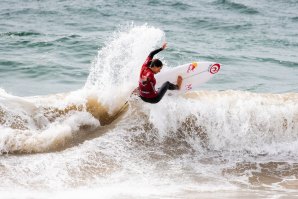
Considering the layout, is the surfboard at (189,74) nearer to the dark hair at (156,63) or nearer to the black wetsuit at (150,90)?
the black wetsuit at (150,90)

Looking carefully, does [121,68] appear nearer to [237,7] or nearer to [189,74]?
[189,74]

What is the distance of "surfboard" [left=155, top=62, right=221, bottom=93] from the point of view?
10.0 metres

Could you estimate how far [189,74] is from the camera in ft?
33.3

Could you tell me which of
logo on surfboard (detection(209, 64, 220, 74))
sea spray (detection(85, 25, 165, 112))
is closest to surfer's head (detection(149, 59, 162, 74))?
sea spray (detection(85, 25, 165, 112))

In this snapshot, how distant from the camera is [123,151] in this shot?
26.8 feet

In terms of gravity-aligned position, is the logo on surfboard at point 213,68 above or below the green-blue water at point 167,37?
above

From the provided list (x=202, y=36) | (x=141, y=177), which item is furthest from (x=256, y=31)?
(x=141, y=177)

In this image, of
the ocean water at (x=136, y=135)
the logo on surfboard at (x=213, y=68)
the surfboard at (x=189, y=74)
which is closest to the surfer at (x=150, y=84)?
the ocean water at (x=136, y=135)

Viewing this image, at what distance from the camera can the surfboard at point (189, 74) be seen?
10.0 m

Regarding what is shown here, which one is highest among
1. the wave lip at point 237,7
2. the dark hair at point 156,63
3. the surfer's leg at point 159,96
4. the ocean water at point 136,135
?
the dark hair at point 156,63

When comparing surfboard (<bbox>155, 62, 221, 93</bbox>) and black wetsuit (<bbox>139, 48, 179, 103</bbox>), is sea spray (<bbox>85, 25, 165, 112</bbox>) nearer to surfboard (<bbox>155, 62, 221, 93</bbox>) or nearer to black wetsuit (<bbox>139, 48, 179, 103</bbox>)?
surfboard (<bbox>155, 62, 221, 93</bbox>)

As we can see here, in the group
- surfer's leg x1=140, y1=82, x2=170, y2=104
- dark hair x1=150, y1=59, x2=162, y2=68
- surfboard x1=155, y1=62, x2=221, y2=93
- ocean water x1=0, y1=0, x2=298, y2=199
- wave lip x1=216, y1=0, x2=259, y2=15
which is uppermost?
dark hair x1=150, y1=59, x2=162, y2=68

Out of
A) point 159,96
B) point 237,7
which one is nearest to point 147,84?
point 159,96

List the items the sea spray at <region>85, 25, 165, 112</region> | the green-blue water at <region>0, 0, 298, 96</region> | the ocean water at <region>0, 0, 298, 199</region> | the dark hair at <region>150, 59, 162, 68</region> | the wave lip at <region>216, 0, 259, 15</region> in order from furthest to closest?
1. the wave lip at <region>216, 0, 259, 15</region>
2. the green-blue water at <region>0, 0, 298, 96</region>
3. the sea spray at <region>85, 25, 165, 112</region>
4. the dark hair at <region>150, 59, 162, 68</region>
5. the ocean water at <region>0, 0, 298, 199</region>
